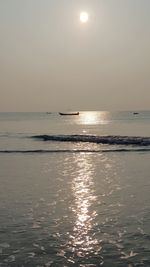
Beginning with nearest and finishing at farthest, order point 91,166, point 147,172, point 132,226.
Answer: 1. point 132,226
2. point 147,172
3. point 91,166

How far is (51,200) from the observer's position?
2031 cm

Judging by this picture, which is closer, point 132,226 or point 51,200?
point 132,226

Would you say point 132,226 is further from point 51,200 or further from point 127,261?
A: point 51,200

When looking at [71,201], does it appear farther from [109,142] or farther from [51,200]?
[109,142]

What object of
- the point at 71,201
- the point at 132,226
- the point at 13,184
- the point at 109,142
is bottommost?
the point at 132,226

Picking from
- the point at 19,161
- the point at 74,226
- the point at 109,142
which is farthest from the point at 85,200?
the point at 109,142

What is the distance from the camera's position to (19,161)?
39.3 m

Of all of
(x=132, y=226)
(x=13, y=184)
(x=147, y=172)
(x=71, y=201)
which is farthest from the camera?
(x=147, y=172)

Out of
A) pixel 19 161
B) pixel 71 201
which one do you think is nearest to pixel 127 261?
pixel 71 201

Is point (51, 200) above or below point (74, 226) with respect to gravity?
above

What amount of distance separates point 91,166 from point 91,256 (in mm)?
22681

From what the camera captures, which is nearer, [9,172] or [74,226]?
[74,226]

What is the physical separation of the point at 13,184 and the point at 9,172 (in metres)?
6.06

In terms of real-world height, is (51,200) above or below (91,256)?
above
